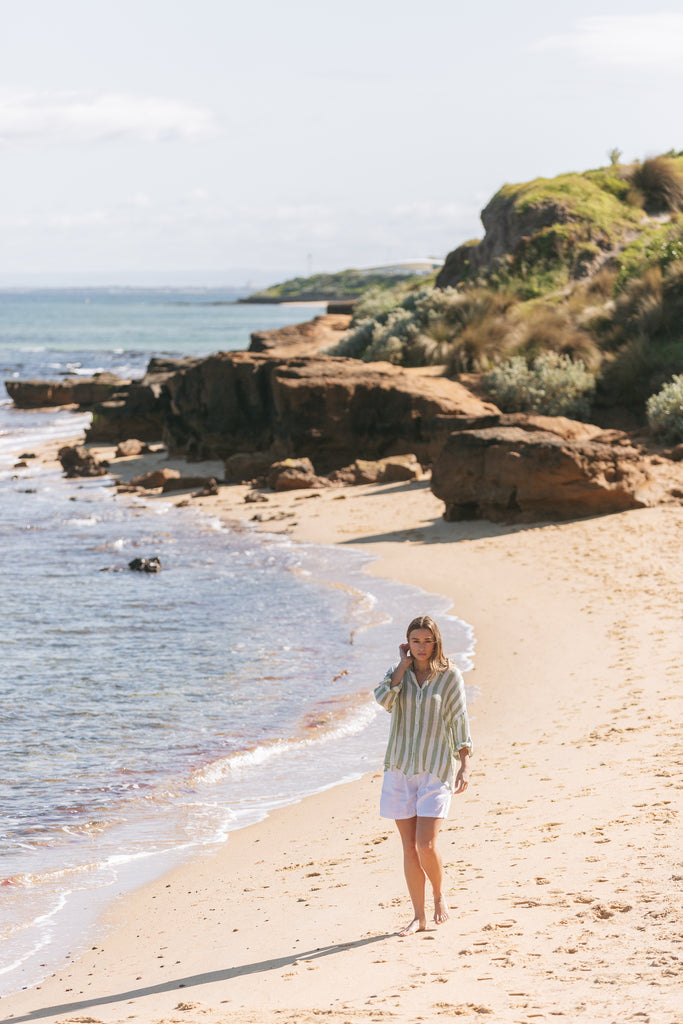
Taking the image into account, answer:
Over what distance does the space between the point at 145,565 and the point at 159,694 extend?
5661 mm

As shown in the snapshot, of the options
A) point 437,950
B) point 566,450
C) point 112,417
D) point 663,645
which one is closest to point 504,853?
point 437,950

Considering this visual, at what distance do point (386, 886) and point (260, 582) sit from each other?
919cm

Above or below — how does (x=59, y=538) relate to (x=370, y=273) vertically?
below

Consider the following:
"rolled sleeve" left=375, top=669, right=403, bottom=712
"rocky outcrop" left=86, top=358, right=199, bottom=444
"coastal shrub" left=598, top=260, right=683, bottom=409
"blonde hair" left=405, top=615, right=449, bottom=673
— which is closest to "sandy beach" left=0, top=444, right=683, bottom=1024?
"rolled sleeve" left=375, top=669, right=403, bottom=712

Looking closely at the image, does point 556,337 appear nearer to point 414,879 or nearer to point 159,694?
point 159,694

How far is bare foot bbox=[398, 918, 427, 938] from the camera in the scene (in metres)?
5.11

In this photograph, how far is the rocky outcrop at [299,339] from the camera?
33.1 metres

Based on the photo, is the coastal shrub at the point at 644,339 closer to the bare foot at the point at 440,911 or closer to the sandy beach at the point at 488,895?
the sandy beach at the point at 488,895

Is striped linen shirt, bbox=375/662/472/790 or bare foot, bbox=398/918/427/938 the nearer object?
bare foot, bbox=398/918/427/938

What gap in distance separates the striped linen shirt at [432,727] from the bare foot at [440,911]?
1.72 ft

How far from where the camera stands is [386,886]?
19.6 feet

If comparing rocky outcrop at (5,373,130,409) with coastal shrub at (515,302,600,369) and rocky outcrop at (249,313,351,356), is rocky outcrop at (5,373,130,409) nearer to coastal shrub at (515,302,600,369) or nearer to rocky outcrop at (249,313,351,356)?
rocky outcrop at (249,313,351,356)

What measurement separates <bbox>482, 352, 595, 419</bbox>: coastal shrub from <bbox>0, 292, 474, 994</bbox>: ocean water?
23.1 feet

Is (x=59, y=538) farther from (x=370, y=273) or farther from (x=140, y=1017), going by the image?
(x=370, y=273)
